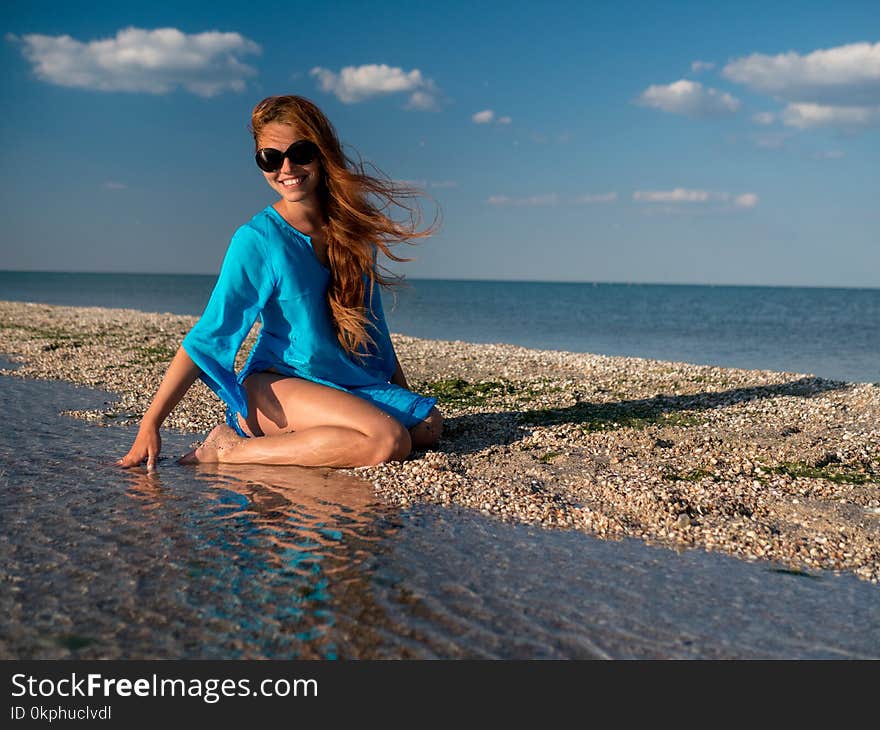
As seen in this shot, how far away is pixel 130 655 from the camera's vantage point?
11.8 feet

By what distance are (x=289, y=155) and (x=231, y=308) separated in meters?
1.34

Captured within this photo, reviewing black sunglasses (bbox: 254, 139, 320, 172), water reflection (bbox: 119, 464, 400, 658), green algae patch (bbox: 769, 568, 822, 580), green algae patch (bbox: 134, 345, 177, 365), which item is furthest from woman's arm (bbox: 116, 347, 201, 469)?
green algae patch (bbox: 134, 345, 177, 365)

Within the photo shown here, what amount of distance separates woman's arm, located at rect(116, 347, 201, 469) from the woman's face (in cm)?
158

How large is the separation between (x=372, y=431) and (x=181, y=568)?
2.49 metres

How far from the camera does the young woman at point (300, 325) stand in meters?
6.58

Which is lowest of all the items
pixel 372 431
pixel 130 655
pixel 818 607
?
pixel 130 655

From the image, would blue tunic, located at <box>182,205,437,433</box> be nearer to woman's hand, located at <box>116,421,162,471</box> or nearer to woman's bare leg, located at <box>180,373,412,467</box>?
woman's bare leg, located at <box>180,373,412,467</box>

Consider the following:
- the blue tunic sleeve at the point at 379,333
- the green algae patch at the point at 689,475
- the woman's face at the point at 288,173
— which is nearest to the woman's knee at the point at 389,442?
the blue tunic sleeve at the point at 379,333

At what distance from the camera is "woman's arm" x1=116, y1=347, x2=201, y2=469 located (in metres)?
6.41

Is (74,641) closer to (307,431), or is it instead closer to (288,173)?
(307,431)

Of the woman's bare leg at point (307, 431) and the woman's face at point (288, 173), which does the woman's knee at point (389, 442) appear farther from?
the woman's face at point (288, 173)
